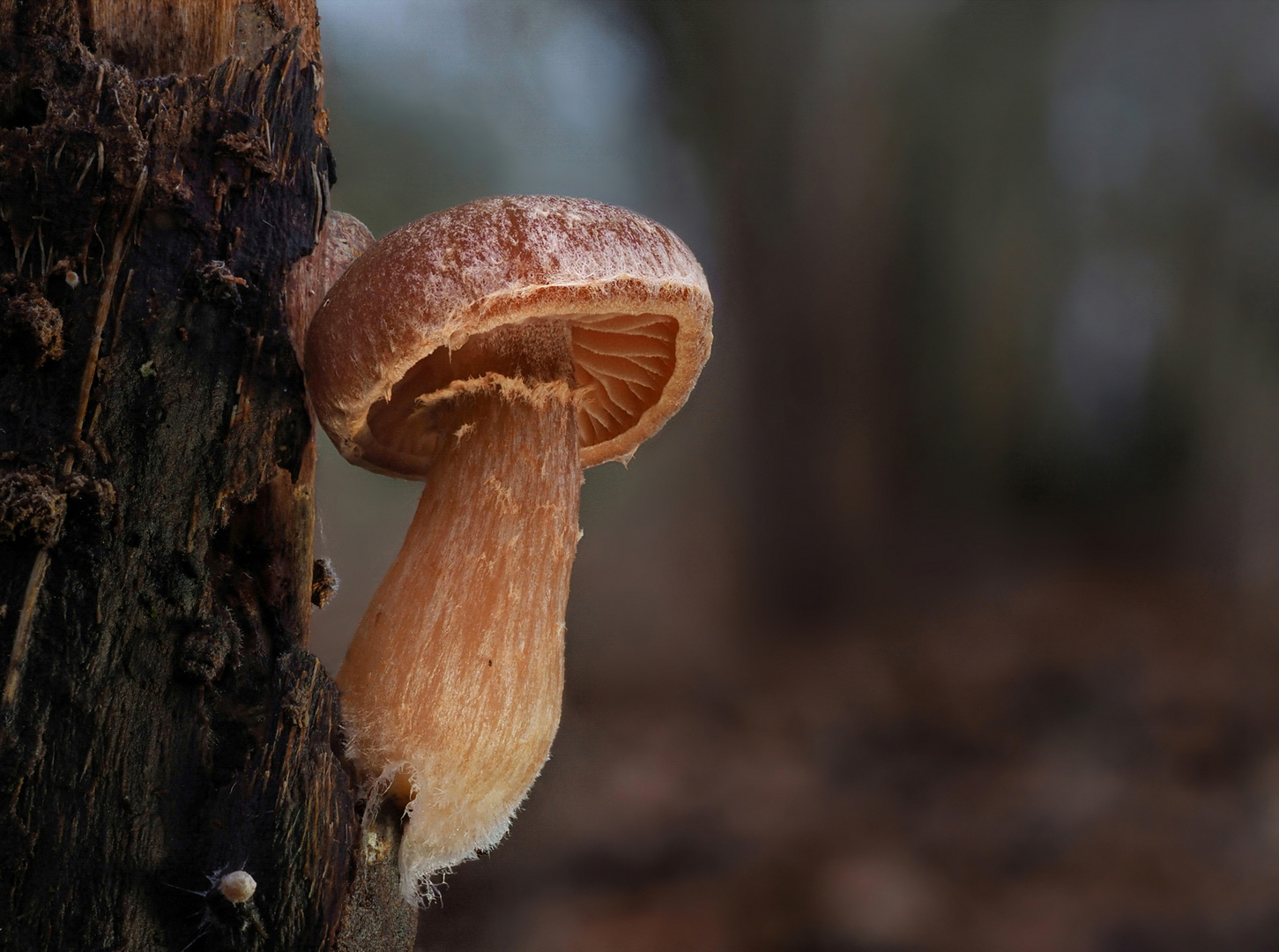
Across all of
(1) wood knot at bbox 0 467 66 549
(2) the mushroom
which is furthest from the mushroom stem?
(1) wood knot at bbox 0 467 66 549

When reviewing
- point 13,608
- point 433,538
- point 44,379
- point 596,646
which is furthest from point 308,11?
point 596,646

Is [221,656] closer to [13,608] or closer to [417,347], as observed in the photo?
[13,608]

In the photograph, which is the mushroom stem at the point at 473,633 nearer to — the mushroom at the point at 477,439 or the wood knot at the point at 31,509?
the mushroom at the point at 477,439

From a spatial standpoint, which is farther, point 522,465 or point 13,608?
point 522,465

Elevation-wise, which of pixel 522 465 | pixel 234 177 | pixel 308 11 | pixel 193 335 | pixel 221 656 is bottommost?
pixel 221 656

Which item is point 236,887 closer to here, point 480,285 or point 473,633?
point 473,633

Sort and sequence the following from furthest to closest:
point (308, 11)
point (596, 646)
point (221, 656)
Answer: point (596, 646) < point (308, 11) < point (221, 656)

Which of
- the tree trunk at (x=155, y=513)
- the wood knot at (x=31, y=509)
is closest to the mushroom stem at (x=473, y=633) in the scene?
the tree trunk at (x=155, y=513)
